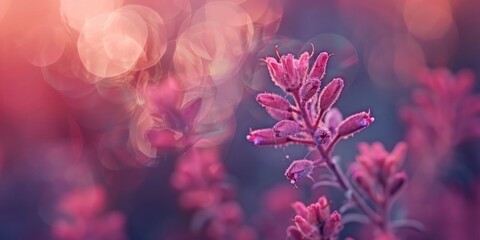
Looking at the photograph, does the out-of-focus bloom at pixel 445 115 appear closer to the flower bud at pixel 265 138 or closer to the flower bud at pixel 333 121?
the flower bud at pixel 333 121

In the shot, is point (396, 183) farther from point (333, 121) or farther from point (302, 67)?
point (302, 67)

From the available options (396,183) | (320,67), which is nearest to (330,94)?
(320,67)

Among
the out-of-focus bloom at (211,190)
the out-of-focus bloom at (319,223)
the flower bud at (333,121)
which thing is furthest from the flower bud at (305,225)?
the out-of-focus bloom at (211,190)

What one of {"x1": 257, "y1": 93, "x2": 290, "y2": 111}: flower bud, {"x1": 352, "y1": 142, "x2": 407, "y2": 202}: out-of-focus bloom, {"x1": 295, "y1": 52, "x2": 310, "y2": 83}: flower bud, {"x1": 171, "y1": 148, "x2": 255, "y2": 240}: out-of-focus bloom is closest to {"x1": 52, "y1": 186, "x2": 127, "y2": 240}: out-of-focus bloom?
{"x1": 171, "y1": 148, "x2": 255, "y2": 240}: out-of-focus bloom

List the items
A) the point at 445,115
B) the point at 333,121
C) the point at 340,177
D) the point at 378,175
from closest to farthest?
the point at 340,177 < the point at 333,121 < the point at 378,175 < the point at 445,115

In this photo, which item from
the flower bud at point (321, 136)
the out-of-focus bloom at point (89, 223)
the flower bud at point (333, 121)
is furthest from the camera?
the out-of-focus bloom at point (89, 223)
